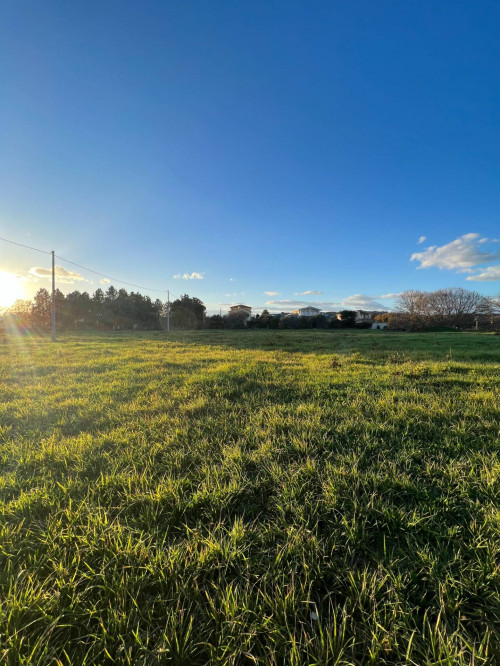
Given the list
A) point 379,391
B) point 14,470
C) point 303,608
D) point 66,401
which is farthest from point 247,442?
point 66,401

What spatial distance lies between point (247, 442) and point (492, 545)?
1.93 metres

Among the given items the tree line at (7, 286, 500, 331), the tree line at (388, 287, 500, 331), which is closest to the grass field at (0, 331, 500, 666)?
the tree line at (7, 286, 500, 331)

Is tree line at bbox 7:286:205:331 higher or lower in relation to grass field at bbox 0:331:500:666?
higher

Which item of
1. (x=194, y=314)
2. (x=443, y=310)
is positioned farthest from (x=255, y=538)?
(x=443, y=310)

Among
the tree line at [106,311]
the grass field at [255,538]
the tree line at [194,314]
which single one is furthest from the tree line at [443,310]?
the grass field at [255,538]

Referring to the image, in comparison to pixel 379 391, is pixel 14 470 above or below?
below

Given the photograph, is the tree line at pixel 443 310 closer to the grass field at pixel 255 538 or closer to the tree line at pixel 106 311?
the tree line at pixel 106 311

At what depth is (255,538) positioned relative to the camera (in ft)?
5.20

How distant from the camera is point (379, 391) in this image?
4410 mm

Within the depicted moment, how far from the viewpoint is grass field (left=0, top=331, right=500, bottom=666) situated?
1.09 metres

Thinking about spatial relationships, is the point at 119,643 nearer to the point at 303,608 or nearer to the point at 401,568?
the point at 303,608

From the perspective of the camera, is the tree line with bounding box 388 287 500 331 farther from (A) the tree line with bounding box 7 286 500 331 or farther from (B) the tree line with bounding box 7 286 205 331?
(B) the tree line with bounding box 7 286 205 331

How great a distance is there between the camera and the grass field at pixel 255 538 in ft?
3.57

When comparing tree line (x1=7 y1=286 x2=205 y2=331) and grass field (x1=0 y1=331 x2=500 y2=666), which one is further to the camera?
tree line (x1=7 y1=286 x2=205 y2=331)
